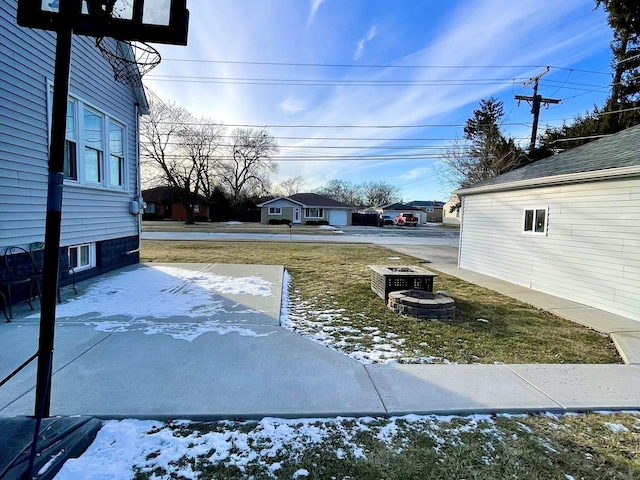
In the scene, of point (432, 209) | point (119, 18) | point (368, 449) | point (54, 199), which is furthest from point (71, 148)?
point (432, 209)

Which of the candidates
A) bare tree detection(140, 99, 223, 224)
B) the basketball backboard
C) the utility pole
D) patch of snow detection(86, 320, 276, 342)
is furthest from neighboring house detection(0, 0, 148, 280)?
bare tree detection(140, 99, 223, 224)

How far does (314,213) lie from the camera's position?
143 ft

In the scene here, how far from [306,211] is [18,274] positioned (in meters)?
38.8

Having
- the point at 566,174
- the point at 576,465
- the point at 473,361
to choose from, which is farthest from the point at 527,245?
the point at 576,465

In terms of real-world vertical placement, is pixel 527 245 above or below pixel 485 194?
below

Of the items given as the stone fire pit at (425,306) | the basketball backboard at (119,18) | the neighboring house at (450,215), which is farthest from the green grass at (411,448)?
the neighboring house at (450,215)

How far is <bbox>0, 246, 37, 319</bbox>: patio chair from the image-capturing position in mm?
4598

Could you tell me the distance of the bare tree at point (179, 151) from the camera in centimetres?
3484

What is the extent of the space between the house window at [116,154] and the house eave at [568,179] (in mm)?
9818

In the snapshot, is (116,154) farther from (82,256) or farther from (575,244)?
(575,244)

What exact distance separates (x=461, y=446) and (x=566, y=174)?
Answer: 6678 mm

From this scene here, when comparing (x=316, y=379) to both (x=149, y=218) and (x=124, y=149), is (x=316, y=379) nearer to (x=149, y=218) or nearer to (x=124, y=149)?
(x=124, y=149)

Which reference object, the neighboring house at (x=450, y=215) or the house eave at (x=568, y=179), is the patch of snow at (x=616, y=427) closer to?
the house eave at (x=568, y=179)

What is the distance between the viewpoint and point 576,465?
2.11m
